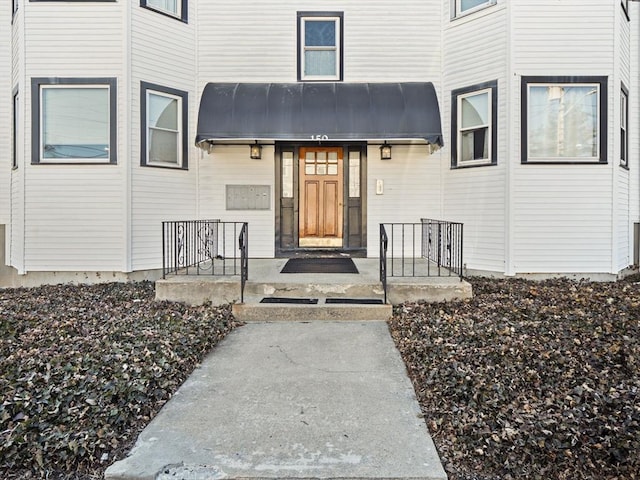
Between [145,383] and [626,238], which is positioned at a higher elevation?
[626,238]

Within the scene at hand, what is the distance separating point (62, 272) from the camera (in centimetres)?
828

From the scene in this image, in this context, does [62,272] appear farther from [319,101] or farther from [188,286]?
[319,101]

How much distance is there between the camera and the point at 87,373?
3652mm

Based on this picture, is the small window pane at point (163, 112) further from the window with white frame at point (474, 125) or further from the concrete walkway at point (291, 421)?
the window with white frame at point (474, 125)

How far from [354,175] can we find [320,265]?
2482 mm

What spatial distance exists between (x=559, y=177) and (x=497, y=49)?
273 cm

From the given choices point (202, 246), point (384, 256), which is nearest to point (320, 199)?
point (202, 246)

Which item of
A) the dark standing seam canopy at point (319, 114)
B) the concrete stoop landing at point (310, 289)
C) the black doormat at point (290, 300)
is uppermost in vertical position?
the dark standing seam canopy at point (319, 114)

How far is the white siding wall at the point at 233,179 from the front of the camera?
923cm

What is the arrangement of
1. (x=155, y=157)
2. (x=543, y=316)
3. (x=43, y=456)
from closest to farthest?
(x=43, y=456), (x=543, y=316), (x=155, y=157)

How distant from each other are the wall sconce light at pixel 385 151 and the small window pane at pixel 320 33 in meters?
2.48

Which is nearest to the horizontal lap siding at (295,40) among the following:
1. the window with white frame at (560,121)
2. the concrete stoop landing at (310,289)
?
the window with white frame at (560,121)

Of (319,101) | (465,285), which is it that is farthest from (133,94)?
(465,285)

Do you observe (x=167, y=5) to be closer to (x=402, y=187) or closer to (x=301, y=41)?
(x=301, y=41)
